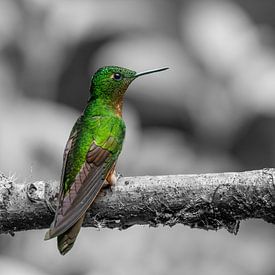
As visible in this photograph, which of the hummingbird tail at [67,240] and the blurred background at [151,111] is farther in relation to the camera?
the blurred background at [151,111]

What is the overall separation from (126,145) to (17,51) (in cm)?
107

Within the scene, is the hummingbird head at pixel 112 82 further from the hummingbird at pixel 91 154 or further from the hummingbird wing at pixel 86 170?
the hummingbird wing at pixel 86 170

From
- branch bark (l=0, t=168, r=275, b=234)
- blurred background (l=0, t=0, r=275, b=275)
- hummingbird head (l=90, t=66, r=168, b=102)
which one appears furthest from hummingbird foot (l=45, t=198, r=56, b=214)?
blurred background (l=0, t=0, r=275, b=275)

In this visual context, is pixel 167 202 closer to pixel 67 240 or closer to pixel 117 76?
pixel 67 240

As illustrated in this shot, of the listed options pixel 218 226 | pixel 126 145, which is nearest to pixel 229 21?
pixel 126 145

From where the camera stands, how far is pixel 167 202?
284 centimetres

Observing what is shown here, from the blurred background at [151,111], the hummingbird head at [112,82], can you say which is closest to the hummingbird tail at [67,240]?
the hummingbird head at [112,82]

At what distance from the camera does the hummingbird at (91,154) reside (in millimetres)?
2840

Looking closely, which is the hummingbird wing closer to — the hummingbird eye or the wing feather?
the wing feather

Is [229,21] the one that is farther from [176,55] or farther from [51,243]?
[51,243]

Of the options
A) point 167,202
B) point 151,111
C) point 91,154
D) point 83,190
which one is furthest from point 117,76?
point 151,111

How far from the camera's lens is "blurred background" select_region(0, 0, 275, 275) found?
4672 millimetres

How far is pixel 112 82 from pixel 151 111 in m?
2.93

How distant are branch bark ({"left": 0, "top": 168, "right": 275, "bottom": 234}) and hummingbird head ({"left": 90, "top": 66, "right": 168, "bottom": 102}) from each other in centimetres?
61
